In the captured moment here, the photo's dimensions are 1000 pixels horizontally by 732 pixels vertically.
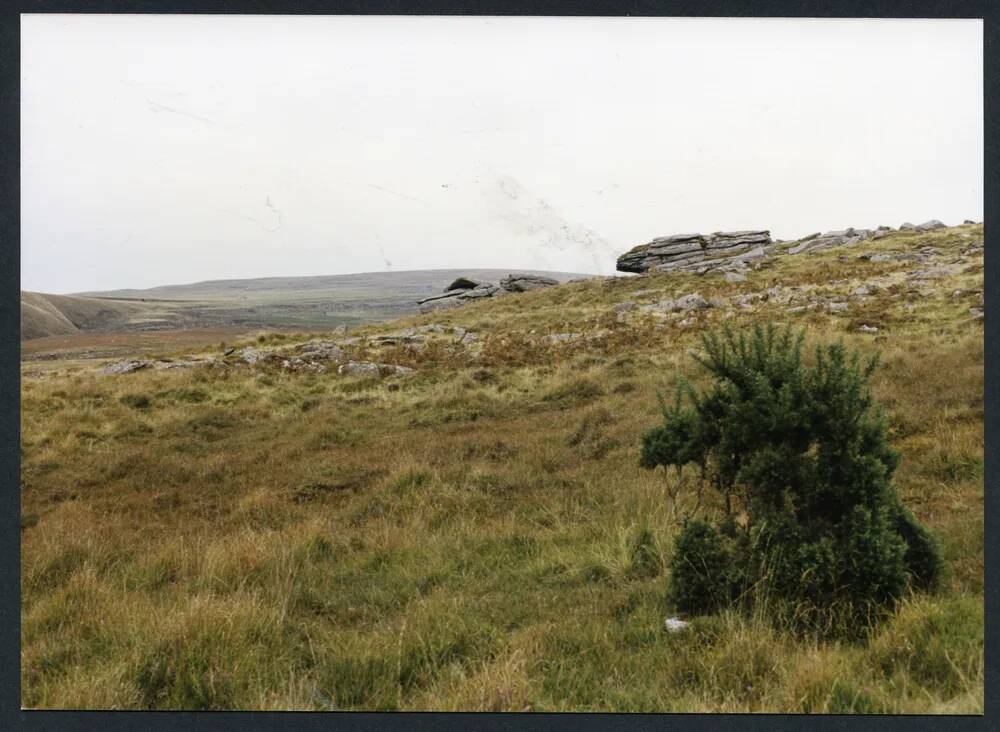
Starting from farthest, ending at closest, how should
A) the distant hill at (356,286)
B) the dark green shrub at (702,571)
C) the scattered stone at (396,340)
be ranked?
the distant hill at (356,286)
the scattered stone at (396,340)
the dark green shrub at (702,571)

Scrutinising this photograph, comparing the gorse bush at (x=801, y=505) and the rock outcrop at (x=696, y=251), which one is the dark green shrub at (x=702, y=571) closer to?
the gorse bush at (x=801, y=505)

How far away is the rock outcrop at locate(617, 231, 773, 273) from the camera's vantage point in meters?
29.8

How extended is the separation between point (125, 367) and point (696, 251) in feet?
88.5

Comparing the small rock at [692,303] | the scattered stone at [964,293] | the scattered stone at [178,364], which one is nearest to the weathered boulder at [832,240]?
the small rock at [692,303]

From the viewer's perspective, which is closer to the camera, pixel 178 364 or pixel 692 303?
pixel 692 303

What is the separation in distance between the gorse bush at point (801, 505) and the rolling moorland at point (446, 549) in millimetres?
223

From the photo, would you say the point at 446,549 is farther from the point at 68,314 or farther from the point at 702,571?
the point at 68,314

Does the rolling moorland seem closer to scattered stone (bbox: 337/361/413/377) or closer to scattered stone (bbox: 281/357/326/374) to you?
scattered stone (bbox: 337/361/413/377)

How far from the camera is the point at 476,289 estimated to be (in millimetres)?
49156

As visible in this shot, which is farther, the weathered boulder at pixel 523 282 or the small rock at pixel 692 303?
the weathered boulder at pixel 523 282

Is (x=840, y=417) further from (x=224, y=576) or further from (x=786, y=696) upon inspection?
(x=224, y=576)

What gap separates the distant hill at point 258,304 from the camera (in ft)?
80.0

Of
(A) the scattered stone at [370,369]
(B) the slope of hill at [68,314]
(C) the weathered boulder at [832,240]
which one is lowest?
(A) the scattered stone at [370,369]

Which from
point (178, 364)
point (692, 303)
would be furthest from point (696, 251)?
point (178, 364)
